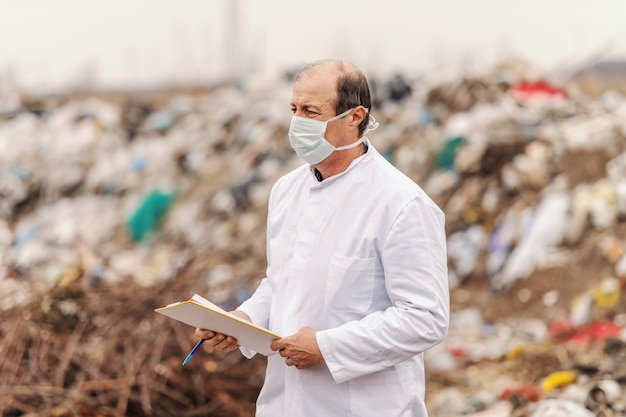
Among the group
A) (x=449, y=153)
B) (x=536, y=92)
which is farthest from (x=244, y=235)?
(x=536, y=92)

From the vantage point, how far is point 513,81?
32.7 feet

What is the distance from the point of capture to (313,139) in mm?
2203

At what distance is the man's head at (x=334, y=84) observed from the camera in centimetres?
216

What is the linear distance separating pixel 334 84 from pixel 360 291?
1.65ft

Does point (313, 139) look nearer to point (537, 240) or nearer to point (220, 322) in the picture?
point (220, 322)

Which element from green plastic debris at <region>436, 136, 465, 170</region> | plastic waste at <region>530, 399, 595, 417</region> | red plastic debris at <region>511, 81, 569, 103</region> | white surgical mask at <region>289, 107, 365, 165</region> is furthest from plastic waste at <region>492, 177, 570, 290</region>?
white surgical mask at <region>289, 107, 365, 165</region>

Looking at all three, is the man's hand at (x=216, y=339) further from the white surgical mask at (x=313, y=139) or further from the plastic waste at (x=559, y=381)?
the plastic waste at (x=559, y=381)

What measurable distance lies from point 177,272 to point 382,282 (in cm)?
276

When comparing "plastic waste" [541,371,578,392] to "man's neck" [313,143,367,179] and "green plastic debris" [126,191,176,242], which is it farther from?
"green plastic debris" [126,191,176,242]

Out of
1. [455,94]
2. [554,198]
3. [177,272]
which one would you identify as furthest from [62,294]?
[455,94]

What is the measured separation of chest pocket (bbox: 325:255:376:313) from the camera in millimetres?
2121

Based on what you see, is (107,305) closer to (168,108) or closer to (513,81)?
(513,81)

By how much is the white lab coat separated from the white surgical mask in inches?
2.5

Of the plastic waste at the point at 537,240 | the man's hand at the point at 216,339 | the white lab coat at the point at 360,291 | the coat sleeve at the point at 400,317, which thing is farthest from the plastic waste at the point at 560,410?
the plastic waste at the point at 537,240
